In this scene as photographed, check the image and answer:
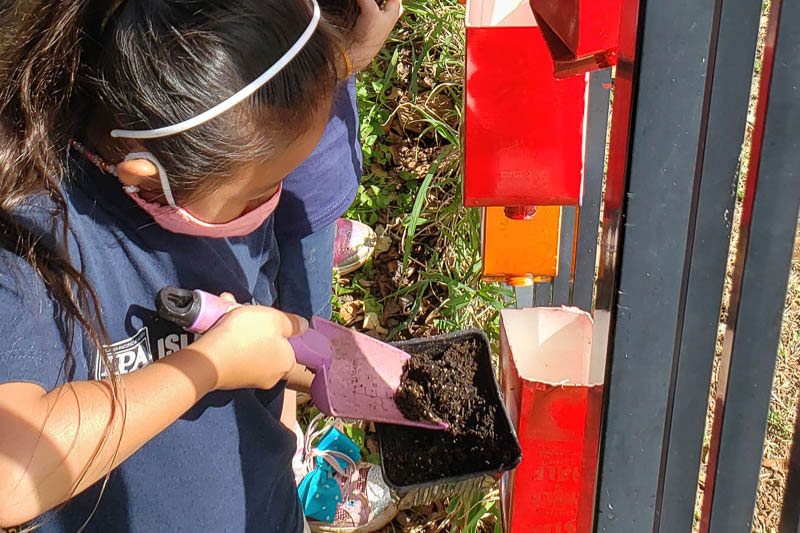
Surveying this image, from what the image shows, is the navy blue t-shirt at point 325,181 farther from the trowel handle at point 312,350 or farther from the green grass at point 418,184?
the green grass at point 418,184

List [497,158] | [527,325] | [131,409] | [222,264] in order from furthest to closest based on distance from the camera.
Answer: [527,325] → [497,158] → [222,264] → [131,409]

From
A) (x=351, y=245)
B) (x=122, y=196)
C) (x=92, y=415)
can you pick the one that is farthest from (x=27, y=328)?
(x=351, y=245)

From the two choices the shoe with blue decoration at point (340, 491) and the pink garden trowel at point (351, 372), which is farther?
the shoe with blue decoration at point (340, 491)

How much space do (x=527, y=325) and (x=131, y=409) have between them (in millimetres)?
933

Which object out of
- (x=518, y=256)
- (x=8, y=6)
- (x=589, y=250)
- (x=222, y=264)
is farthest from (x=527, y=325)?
(x=8, y=6)

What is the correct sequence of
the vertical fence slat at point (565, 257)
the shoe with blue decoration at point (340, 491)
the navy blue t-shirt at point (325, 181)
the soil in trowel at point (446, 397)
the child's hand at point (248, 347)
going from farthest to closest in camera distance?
the shoe with blue decoration at point (340, 491) < the vertical fence slat at point (565, 257) < the navy blue t-shirt at point (325, 181) < the soil in trowel at point (446, 397) < the child's hand at point (248, 347)

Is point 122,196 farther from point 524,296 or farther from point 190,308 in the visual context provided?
point 524,296

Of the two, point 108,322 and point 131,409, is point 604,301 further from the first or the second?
point 108,322

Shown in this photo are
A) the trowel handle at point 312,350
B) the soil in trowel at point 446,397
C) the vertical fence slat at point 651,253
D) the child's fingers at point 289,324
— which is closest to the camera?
the vertical fence slat at point 651,253

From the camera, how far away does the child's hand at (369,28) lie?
1280mm

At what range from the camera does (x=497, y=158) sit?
138 centimetres

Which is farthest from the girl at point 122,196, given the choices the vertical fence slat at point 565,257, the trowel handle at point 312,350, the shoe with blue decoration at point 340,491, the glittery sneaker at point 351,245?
the glittery sneaker at point 351,245

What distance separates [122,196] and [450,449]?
0.75 meters

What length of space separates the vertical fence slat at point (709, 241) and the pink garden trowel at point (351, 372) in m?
0.65
